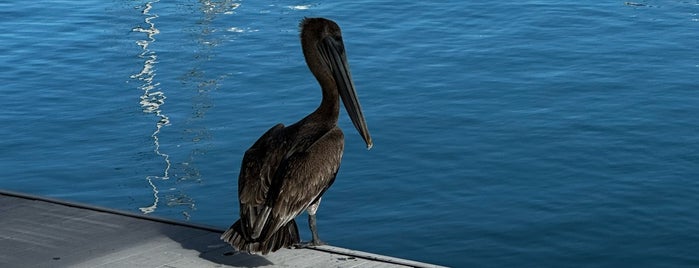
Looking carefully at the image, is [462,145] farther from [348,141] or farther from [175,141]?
[175,141]

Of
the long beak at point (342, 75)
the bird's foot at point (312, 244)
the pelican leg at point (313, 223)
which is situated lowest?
the bird's foot at point (312, 244)

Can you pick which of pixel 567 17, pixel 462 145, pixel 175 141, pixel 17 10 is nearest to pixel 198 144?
pixel 175 141

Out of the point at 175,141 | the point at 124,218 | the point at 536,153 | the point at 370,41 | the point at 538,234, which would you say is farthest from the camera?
the point at 370,41

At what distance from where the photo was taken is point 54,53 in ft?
59.2

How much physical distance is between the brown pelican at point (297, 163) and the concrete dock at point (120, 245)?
0.82ft

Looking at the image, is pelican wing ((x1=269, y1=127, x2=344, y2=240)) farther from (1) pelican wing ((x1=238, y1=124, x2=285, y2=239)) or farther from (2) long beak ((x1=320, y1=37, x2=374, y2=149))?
(2) long beak ((x1=320, y1=37, x2=374, y2=149))

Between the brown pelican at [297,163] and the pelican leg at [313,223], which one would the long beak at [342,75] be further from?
the pelican leg at [313,223]

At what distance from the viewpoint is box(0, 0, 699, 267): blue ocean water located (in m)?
10.9

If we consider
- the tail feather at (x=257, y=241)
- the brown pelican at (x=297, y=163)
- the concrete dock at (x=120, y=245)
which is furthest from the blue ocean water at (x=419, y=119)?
the tail feather at (x=257, y=241)

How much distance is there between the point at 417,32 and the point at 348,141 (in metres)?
5.35

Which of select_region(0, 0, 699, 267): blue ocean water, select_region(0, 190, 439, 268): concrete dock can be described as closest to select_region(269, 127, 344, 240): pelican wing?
select_region(0, 190, 439, 268): concrete dock

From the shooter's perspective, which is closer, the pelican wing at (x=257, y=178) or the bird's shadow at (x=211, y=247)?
the pelican wing at (x=257, y=178)

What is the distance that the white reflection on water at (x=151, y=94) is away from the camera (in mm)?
12547

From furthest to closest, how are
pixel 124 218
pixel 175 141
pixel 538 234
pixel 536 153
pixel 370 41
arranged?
1. pixel 370 41
2. pixel 175 141
3. pixel 536 153
4. pixel 538 234
5. pixel 124 218
